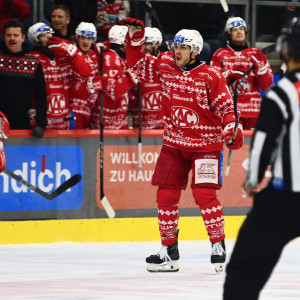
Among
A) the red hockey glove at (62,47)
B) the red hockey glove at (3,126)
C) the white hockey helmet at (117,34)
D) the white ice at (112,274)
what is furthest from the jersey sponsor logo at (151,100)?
the red hockey glove at (3,126)

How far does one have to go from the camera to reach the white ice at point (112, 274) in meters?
6.20

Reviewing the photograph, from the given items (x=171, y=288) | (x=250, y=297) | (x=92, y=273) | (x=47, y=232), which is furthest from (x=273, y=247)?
(x=47, y=232)

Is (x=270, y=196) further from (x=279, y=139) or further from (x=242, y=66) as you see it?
(x=242, y=66)

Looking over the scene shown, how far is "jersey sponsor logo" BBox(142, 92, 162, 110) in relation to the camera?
10.1 meters

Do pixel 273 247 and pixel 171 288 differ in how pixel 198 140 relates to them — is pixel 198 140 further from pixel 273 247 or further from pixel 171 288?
pixel 273 247

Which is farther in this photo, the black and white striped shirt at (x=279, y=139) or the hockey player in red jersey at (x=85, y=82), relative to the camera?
the hockey player in red jersey at (x=85, y=82)

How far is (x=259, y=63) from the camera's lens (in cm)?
1039

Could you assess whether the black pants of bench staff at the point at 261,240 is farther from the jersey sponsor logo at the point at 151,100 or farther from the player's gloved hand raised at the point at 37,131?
the jersey sponsor logo at the point at 151,100

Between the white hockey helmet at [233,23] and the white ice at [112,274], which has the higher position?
the white hockey helmet at [233,23]

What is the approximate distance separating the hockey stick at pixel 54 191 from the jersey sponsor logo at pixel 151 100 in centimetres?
105

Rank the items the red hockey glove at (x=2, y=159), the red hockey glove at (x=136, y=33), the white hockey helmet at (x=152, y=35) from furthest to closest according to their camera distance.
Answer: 1. the white hockey helmet at (x=152, y=35)
2. the red hockey glove at (x=2, y=159)
3. the red hockey glove at (x=136, y=33)

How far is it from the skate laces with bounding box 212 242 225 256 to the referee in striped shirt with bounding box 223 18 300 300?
3552mm

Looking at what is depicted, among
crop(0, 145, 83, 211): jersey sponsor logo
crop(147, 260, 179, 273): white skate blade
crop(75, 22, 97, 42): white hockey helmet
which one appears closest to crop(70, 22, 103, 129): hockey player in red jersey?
crop(75, 22, 97, 42): white hockey helmet

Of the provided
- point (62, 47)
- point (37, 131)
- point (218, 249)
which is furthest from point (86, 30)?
point (218, 249)
